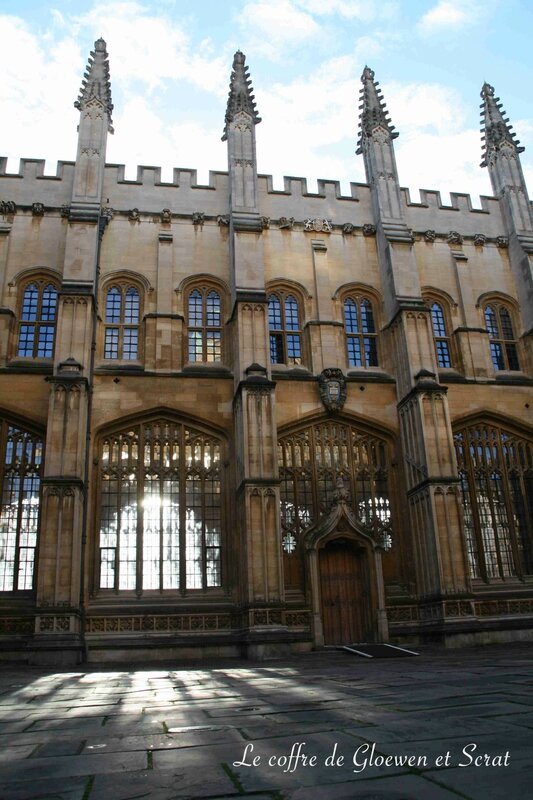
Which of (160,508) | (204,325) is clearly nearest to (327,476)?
(160,508)

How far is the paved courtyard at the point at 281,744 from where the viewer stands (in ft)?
9.68

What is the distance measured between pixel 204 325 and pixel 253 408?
4368mm

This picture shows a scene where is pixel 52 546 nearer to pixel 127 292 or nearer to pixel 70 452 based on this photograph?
pixel 70 452

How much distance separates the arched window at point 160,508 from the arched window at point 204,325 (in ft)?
8.63

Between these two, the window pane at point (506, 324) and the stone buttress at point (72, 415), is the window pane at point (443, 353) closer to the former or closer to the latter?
the window pane at point (506, 324)

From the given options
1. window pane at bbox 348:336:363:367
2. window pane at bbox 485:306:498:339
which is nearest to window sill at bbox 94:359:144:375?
window pane at bbox 348:336:363:367

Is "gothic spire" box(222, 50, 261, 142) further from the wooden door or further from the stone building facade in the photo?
the wooden door

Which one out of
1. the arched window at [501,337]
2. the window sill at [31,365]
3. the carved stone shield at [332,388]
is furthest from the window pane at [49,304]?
the arched window at [501,337]

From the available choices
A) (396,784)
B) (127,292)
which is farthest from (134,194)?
(396,784)

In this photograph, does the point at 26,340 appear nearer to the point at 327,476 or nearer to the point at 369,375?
the point at 327,476

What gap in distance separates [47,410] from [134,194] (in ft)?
27.6

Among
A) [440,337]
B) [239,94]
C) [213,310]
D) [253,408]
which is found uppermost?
[239,94]

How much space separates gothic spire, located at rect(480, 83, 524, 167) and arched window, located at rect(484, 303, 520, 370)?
6576mm

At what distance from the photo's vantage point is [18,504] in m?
17.1
